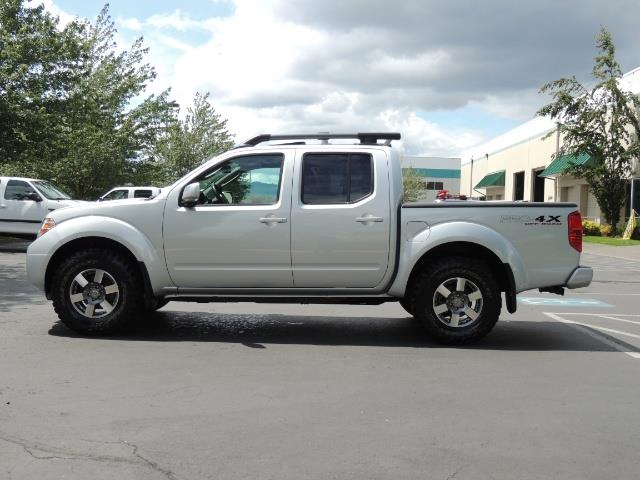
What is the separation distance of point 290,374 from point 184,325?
2.59 meters

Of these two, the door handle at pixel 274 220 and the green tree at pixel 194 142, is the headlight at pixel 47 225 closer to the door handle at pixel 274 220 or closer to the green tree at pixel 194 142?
the door handle at pixel 274 220

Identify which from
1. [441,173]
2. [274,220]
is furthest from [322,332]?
[441,173]

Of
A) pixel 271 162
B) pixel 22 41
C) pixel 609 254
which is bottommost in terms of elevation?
pixel 609 254

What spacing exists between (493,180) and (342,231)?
49.7 metres

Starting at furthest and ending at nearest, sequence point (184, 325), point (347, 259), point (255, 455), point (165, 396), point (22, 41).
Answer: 1. point (22, 41)
2. point (184, 325)
3. point (347, 259)
4. point (165, 396)
5. point (255, 455)

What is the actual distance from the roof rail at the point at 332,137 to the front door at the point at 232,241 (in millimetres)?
522

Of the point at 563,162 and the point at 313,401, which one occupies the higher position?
the point at 563,162

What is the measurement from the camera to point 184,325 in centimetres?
780

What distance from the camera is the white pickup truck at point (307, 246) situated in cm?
666

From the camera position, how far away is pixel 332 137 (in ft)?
23.5

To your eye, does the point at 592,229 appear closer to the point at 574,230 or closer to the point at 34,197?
the point at 34,197

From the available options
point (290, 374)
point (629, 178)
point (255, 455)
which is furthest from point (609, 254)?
point (255, 455)

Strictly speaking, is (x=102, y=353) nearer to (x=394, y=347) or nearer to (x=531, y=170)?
(x=394, y=347)

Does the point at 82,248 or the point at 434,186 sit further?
the point at 434,186
